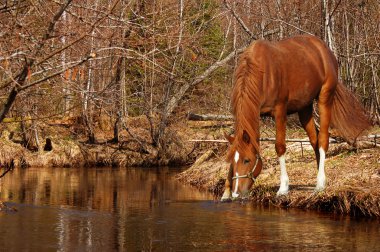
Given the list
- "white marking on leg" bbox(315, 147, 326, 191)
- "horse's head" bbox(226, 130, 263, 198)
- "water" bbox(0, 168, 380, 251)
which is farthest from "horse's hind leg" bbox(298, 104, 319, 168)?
"horse's head" bbox(226, 130, 263, 198)

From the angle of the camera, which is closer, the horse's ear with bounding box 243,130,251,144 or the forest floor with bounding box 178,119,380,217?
the horse's ear with bounding box 243,130,251,144

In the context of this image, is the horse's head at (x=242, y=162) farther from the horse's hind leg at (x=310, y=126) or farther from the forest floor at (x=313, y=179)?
the horse's hind leg at (x=310, y=126)

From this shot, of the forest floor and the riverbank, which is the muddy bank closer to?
the forest floor

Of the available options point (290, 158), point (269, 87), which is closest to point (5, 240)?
point (269, 87)

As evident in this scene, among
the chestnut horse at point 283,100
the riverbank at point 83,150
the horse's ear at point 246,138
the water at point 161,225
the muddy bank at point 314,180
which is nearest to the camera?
the water at point 161,225

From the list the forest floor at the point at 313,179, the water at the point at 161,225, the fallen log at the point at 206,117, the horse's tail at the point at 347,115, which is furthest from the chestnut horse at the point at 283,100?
the fallen log at the point at 206,117

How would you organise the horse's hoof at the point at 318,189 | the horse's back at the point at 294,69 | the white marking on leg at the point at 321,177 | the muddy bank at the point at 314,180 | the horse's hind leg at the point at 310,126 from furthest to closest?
the horse's hind leg at the point at 310,126, the white marking on leg at the point at 321,177, the horse's hoof at the point at 318,189, the horse's back at the point at 294,69, the muddy bank at the point at 314,180

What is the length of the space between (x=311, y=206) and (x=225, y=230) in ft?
8.39

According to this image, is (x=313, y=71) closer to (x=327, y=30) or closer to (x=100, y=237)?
(x=327, y=30)

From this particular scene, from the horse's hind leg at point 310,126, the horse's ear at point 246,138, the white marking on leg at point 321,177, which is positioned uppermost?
the horse's hind leg at point 310,126

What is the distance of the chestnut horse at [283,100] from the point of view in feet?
36.9

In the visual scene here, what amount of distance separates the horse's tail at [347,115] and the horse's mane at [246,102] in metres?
2.49

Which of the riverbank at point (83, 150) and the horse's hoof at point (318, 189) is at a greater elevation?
the riverbank at point (83, 150)

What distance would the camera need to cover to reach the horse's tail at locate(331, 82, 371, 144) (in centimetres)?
1361
